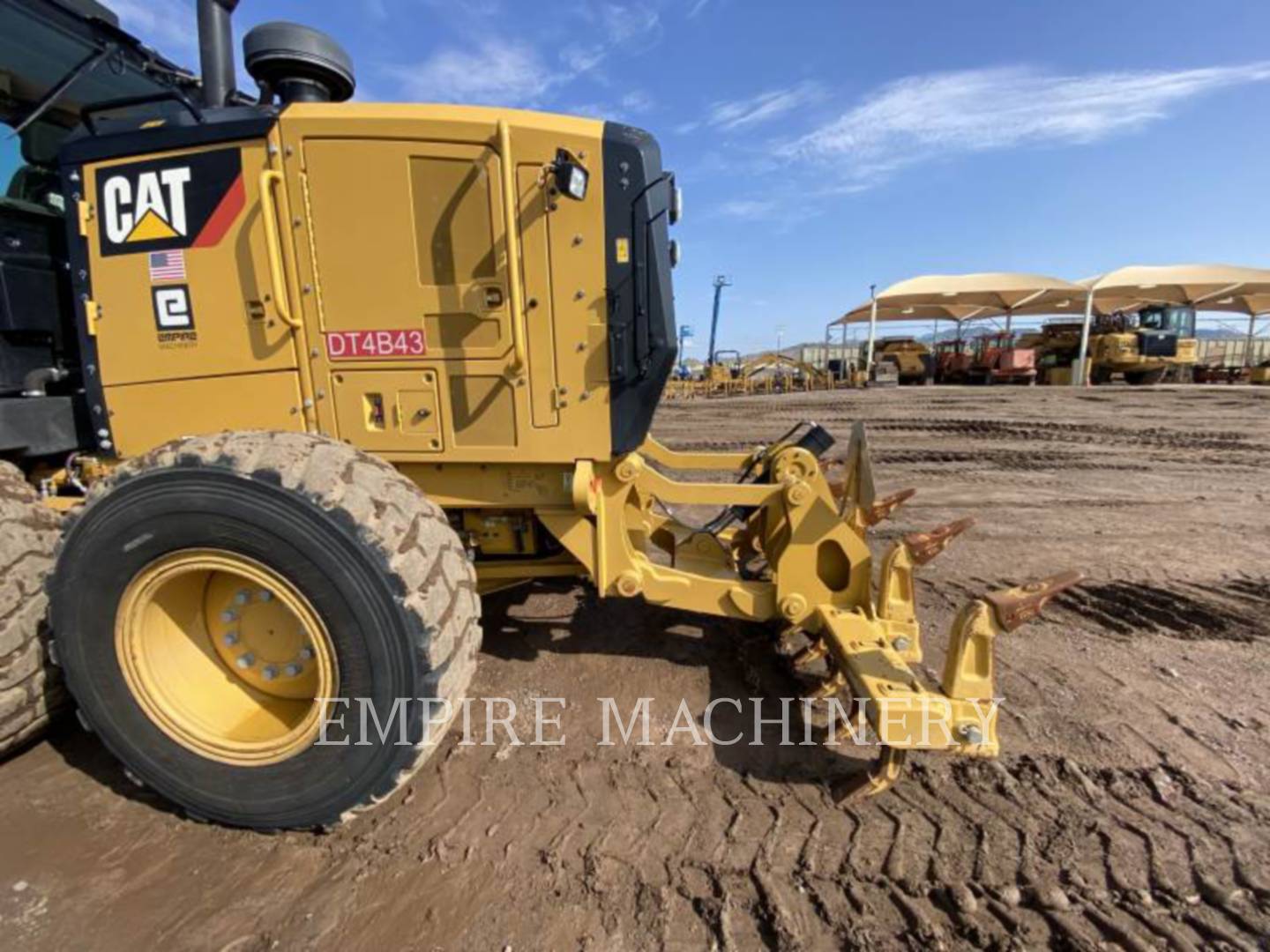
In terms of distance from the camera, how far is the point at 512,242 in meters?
2.52

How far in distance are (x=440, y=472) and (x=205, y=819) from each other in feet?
4.85

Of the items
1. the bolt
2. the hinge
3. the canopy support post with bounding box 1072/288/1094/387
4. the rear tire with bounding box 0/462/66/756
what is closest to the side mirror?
the hinge

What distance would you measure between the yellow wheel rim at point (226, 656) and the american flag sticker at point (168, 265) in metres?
1.16

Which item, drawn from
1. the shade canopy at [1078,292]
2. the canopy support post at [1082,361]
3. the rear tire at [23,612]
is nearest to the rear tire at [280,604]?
the rear tire at [23,612]

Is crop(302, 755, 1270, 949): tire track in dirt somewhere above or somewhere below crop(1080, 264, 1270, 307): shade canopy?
below

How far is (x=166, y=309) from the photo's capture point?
267 centimetres

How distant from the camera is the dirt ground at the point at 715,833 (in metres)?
2.03

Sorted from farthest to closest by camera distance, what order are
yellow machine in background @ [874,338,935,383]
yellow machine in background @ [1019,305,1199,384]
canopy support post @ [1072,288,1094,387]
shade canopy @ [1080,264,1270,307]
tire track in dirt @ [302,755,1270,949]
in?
shade canopy @ [1080,264,1270,307]
yellow machine in background @ [874,338,935,383]
canopy support post @ [1072,288,1094,387]
yellow machine in background @ [1019,305,1199,384]
tire track in dirt @ [302,755,1270,949]

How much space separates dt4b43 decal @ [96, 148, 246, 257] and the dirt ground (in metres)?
2.10

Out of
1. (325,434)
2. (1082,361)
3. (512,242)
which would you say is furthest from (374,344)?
(1082,361)

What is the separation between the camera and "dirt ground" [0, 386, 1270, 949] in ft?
6.67

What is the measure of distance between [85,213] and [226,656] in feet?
5.95

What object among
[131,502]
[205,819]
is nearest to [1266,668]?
[205,819]

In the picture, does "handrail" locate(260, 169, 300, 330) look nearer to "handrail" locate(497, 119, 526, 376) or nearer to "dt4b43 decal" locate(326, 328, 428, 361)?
"dt4b43 decal" locate(326, 328, 428, 361)
